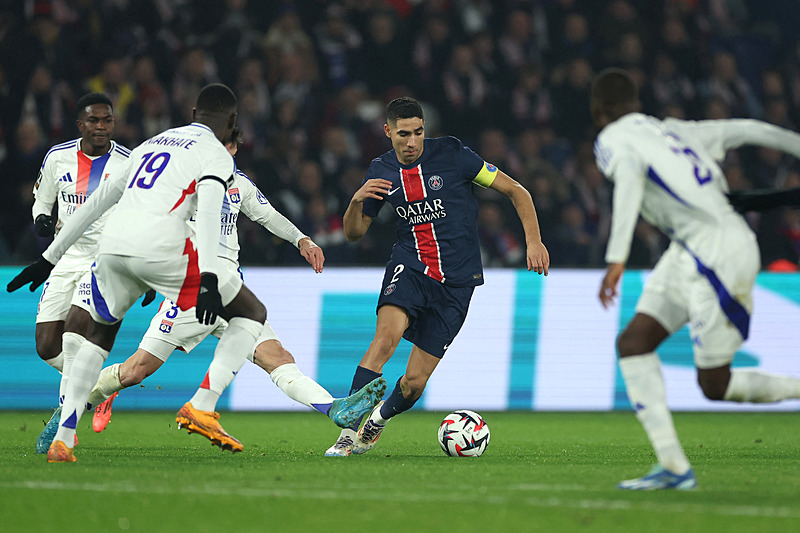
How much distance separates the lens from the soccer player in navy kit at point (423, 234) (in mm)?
7176

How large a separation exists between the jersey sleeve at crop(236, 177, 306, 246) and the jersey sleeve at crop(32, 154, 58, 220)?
4.50ft

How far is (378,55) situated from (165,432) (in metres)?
7.04

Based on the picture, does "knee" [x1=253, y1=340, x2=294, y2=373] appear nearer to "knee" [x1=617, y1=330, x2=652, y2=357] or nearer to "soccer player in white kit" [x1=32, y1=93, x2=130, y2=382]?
"soccer player in white kit" [x1=32, y1=93, x2=130, y2=382]

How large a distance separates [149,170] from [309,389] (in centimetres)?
193

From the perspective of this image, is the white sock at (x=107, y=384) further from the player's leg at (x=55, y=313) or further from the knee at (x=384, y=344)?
the knee at (x=384, y=344)

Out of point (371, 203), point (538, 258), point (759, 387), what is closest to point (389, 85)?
point (371, 203)

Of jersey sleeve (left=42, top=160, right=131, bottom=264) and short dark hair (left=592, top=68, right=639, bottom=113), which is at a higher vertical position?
short dark hair (left=592, top=68, right=639, bottom=113)

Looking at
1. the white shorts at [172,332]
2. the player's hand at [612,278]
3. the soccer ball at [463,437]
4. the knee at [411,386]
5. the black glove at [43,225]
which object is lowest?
the soccer ball at [463,437]

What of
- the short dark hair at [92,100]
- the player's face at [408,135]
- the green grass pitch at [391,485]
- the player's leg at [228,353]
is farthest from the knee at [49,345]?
the player's face at [408,135]

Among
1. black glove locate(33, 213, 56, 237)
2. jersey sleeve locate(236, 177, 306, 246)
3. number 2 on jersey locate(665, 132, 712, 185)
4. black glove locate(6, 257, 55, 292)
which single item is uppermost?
number 2 on jersey locate(665, 132, 712, 185)

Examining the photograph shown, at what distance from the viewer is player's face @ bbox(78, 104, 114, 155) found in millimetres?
7789

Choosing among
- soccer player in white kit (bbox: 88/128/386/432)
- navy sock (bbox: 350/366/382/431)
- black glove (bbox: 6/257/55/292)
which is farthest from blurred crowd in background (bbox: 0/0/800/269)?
black glove (bbox: 6/257/55/292)

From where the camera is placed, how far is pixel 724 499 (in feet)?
15.5

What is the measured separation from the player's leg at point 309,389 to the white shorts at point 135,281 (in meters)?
0.91
